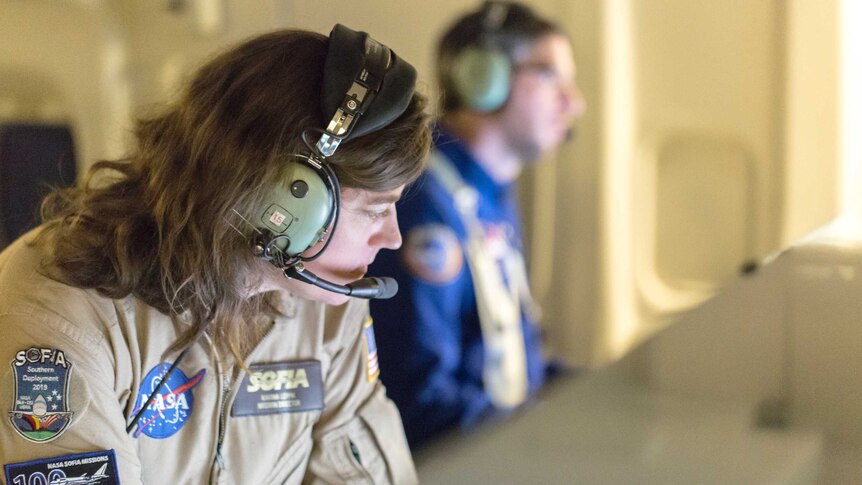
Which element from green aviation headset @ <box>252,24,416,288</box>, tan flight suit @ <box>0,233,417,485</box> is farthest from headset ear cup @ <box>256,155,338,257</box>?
tan flight suit @ <box>0,233,417,485</box>

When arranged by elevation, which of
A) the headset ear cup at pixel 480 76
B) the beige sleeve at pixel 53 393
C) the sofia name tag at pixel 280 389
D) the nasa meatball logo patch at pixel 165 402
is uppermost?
the headset ear cup at pixel 480 76

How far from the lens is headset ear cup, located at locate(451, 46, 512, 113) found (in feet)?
6.73

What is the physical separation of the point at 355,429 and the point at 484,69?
111 cm

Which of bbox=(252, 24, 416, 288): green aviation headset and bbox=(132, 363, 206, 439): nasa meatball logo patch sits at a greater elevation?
bbox=(252, 24, 416, 288): green aviation headset

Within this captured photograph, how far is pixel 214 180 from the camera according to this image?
95 cm

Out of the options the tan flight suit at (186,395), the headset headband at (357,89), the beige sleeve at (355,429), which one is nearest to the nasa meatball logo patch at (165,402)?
the tan flight suit at (186,395)

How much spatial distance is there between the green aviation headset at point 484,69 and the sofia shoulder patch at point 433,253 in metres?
0.34

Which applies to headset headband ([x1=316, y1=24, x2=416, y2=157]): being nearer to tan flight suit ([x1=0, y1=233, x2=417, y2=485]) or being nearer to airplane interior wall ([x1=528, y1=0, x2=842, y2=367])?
tan flight suit ([x1=0, y1=233, x2=417, y2=485])

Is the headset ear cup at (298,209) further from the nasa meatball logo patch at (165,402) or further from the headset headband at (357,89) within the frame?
the nasa meatball logo patch at (165,402)

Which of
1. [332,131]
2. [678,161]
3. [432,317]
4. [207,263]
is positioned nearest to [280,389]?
[207,263]

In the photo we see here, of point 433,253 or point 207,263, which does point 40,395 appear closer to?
point 207,263

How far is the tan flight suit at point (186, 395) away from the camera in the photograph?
921 mm

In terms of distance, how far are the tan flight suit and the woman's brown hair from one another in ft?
0.13

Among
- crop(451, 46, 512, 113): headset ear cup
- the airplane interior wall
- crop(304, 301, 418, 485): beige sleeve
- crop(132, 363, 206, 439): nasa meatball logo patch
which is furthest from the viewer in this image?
crop(451, 46, 512, 113): headset ear cup
